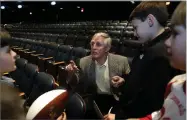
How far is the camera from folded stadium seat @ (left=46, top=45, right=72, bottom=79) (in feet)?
11.9

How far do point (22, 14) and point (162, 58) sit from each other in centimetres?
1944

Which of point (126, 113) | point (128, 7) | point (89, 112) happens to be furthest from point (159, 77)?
point (128, 7)

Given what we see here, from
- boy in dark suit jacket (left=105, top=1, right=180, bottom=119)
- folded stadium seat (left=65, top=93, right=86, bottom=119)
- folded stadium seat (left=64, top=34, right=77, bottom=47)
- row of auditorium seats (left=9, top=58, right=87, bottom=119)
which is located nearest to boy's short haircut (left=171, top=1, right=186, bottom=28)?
boy in dark suit jacket (left=105, top=1, right=180, bottom=119)

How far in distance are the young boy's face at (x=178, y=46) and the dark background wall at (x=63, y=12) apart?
39.7ft

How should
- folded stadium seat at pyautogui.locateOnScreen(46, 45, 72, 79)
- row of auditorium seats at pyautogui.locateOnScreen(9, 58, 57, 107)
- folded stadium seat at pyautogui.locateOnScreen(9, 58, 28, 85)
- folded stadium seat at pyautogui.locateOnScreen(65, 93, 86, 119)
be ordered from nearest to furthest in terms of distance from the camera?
folded stadium seat at pyautogui.locateOnScreen(65, 93, 86, 119) < row of auditorium seats at pyautogui.locateOnScreen(9, 58, 57, 107) < folded stadium seat at pyautogui.locateOnScreen(9, 58, 28, 85) < folded stadium seat at pyautogui.locateOnScreen(46, 45, 72, 79)

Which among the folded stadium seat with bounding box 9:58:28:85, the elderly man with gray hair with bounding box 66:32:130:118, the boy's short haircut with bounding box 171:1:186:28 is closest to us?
the boy's short haircut with bounding box 171:1:186:28

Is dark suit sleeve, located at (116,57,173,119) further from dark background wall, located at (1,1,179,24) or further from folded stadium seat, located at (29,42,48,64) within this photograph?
dark background wall, located at (1,1,179,24)

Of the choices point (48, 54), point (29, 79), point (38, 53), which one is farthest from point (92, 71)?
point (38, 53)

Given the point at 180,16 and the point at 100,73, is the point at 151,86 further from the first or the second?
the point at 100,73

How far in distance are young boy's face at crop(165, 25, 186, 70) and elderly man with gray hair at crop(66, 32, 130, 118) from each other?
3.58 ft

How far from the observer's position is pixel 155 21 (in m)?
1.33

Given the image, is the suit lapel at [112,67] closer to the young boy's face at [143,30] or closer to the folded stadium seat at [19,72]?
the young boy's face at [143,30]

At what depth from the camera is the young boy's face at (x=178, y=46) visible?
2.54 feet

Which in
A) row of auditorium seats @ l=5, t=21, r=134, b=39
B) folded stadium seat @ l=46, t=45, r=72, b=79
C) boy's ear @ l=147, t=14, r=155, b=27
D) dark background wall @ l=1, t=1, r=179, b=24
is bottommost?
folded stadium seat @ l=46, t=45, r=72, b=79
